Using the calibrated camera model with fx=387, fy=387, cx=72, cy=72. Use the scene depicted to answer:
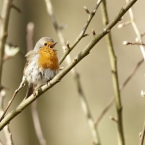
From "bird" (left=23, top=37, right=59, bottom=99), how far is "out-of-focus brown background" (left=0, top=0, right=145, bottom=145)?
3.57m

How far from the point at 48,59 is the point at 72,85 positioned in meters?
4.53

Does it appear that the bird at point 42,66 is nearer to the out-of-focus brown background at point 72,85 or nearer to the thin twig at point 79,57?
the thin twig at point 79,57

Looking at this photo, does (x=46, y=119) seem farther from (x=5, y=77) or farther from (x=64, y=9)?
(x=64, y=9)

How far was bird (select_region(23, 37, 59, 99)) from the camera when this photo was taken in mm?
2895

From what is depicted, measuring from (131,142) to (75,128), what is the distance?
1.08 meters

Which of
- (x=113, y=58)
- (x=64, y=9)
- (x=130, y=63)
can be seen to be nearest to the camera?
(x=113, y=58)

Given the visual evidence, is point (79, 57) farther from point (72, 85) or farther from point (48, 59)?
point (72, 85)

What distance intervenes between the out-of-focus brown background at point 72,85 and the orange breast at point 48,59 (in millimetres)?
3611

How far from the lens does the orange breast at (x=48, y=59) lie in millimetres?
2950

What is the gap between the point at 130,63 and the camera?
262 inches

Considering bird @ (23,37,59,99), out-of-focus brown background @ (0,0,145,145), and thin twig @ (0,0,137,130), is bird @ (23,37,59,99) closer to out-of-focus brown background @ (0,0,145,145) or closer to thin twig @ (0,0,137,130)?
thin twig @ (0,0,137,130)

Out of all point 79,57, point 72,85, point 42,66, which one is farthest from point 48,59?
point 72,85

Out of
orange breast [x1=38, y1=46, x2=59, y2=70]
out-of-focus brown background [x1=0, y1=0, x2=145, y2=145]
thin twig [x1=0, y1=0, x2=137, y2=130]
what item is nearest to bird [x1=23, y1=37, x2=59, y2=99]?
orange breast [x1=38, y1=46, x2=59, y2=70]

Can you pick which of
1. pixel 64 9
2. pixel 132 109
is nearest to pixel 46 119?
pixel 132 109
